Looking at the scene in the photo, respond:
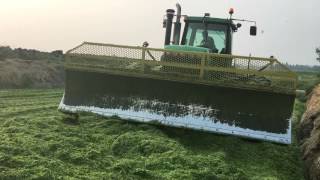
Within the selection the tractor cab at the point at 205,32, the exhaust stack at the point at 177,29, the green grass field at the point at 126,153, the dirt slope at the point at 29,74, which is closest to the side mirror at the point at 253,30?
the tractor cab at the point at 205,32

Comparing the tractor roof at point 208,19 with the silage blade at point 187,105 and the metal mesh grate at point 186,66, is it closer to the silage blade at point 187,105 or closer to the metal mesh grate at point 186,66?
the metal mesh grate at point 186,66

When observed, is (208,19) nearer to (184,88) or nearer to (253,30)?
(253,30)

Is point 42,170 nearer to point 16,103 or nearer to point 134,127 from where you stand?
point 134,127

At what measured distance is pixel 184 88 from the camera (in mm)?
9547

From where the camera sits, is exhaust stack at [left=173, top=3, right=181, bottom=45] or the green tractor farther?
exhaust stack at [left=173, top=3, right=181, bottom=45]

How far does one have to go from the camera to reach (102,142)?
8008 millimetres

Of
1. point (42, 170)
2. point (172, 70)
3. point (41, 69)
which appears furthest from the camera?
point (41, 69)

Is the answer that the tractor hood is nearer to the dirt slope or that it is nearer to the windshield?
the windshield

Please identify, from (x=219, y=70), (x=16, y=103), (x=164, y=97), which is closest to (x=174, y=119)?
(x=164, y=97)

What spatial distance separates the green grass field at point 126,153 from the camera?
6270 mm

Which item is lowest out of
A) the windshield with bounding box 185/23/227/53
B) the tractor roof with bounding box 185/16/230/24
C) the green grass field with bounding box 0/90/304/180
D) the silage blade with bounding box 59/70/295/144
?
the green grass field with bounding box 0/90/304/180

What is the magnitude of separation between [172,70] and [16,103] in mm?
5677

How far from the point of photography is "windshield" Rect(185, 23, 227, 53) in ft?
37.2

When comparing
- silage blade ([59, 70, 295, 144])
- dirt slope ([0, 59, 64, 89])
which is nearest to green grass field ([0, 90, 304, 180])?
silage blade ([59, 70, 295, 144])
